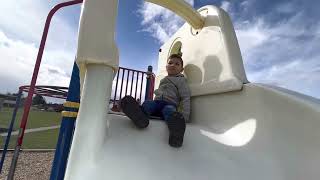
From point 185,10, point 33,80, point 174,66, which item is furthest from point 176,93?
point 33,80

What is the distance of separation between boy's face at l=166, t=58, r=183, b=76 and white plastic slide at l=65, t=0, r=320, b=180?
0.43 metres

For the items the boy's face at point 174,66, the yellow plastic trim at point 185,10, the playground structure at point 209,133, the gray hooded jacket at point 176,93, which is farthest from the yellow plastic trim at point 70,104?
the yellow plastic trim at point 185,10

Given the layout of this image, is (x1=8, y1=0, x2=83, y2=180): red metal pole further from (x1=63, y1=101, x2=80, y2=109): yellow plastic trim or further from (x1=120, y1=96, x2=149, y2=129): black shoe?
(x1=120, y1=96, x2=149, y2=129): black shoe

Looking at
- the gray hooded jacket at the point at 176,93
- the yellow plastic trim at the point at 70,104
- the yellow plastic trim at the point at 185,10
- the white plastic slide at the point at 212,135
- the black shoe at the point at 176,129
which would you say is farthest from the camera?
the yellow plastic trim at the point at 185,10

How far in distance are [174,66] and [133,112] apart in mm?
935

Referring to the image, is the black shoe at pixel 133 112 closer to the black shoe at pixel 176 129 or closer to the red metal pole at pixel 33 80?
the black shoe at pixel 176 129

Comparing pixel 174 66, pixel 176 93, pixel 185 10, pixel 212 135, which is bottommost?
pixel 212 135

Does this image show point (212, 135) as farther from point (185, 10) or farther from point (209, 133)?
point (185, 10)

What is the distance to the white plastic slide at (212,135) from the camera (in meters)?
0.86

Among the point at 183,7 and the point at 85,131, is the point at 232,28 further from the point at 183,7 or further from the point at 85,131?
the point at 85,131

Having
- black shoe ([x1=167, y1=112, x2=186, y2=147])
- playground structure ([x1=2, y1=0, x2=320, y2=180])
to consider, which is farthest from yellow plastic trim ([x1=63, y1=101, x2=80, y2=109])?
black shoe ([x1=167, y1=112, x2=186, y2=147])

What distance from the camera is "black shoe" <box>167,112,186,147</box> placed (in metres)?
1.06

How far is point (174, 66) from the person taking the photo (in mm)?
1937

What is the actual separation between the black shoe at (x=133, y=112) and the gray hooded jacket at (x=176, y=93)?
65 cm
